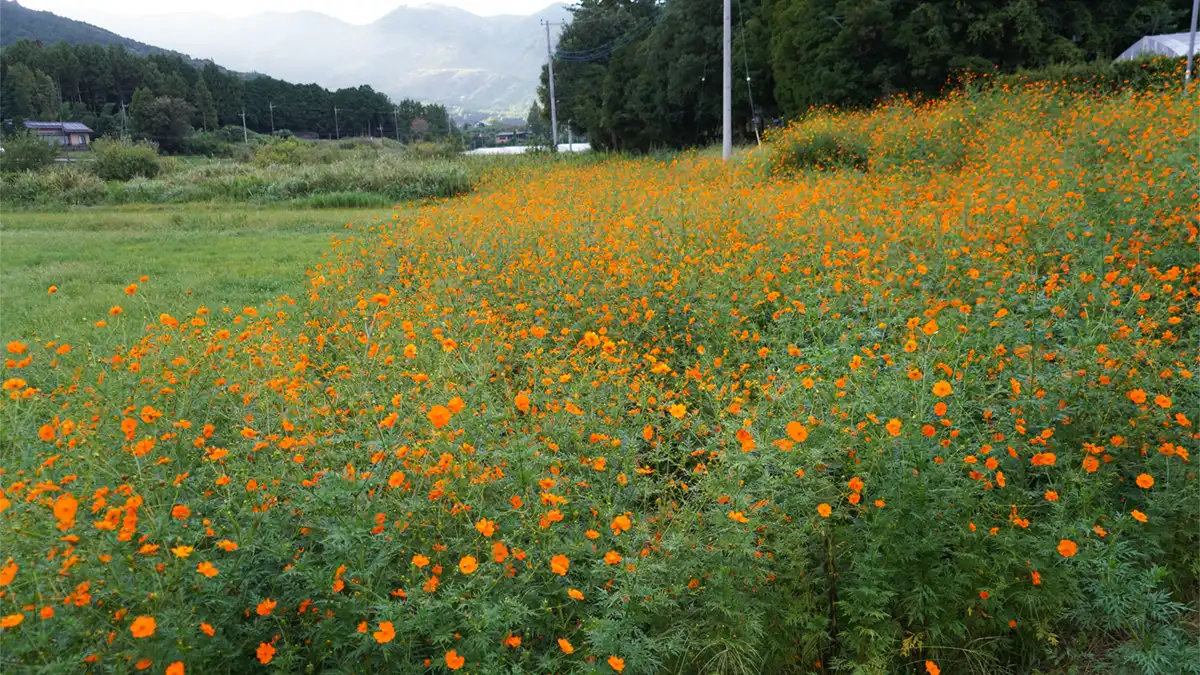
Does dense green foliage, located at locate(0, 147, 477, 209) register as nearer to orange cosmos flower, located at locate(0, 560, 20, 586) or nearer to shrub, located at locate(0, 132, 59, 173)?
shrub, located at locate(0, 132, 59, 173)

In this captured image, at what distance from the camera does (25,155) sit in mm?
25500

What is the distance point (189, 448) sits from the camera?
8.08ft

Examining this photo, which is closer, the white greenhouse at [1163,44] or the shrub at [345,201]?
the shrub at [345,201]

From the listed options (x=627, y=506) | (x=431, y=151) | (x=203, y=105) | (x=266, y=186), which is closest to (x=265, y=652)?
(x=627, y=506)

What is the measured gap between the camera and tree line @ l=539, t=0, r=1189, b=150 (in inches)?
621

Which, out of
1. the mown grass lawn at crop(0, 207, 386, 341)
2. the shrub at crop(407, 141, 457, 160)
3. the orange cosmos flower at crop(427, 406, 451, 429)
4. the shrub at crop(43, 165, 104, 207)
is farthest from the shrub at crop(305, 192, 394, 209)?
the orange cosmos flower at crop(427, 406, 451, 429)

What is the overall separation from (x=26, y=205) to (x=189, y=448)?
75.2 feet

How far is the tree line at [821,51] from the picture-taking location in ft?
51.8

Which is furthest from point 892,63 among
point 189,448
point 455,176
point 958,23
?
point 189,448

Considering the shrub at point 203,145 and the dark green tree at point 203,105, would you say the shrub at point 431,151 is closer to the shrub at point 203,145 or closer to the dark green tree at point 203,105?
the shrub at point 203,145

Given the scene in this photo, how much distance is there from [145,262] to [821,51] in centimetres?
1644

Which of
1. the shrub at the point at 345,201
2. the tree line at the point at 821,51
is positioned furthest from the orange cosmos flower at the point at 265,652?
the shrub at the point at 345,201

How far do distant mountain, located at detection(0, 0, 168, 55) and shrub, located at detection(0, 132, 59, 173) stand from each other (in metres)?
92.7

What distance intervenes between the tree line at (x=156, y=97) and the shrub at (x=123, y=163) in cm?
2109
